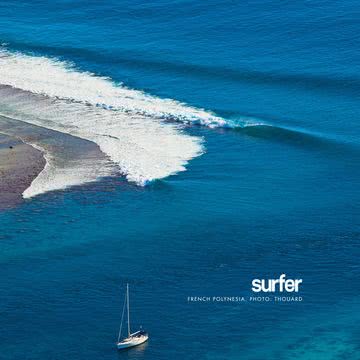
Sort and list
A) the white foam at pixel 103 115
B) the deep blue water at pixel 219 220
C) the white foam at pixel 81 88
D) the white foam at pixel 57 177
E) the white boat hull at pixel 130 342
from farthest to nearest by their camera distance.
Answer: the white foam at pixel 81 88 → the white foam at pixel 103 115 → the white foam at pixel 57 177 → the deep blue water at pixel 219 220 → the white boat hull at pixel 130 342

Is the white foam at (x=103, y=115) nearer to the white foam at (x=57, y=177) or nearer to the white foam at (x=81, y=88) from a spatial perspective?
the white foam at (x=81, y=88)

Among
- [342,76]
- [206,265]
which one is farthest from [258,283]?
[342,76]

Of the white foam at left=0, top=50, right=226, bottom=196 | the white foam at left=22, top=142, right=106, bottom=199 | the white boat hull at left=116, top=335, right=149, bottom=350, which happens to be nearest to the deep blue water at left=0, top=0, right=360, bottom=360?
the white boat hull at left=116, top=335, right=149, bottom=350

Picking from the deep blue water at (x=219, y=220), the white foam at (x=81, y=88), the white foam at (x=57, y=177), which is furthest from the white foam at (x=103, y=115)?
the deep blue water at (x=219, y=220)

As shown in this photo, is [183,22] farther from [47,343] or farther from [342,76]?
[47,343]

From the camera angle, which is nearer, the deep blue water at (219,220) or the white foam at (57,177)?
the deep blue water at (219,220)

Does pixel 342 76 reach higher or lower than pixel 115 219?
higher

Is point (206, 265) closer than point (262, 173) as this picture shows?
Yes
